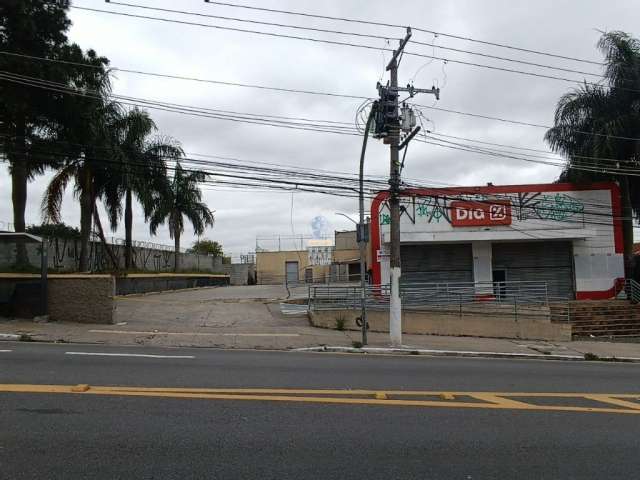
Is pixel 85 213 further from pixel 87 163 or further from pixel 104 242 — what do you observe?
pixel 104 242

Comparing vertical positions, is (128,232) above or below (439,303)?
above

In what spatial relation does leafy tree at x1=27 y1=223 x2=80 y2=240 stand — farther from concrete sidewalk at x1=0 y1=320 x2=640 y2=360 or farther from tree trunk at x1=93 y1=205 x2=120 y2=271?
concrete sidewalk at x1=0 y1=320 x2=640 y2=360

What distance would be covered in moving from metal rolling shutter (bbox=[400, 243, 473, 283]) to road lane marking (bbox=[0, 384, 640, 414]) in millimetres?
21473

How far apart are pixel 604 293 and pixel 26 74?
27.0 meters

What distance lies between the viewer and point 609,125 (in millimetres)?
27656

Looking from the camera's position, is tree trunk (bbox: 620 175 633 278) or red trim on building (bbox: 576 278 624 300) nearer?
red trim on building (bbox: 576 278 624 300)

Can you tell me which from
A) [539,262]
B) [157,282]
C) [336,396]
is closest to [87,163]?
[157,282]

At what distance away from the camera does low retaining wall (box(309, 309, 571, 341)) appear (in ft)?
64.1

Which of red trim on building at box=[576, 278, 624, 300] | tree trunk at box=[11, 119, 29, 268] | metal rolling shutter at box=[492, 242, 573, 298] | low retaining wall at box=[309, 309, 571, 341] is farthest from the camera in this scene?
metal rolling shutter at box=[492, 242, 573, 298]

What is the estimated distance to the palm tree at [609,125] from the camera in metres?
27.6

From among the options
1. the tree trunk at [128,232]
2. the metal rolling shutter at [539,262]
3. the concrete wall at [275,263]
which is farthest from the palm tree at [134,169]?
the concrete wall at [275,263]

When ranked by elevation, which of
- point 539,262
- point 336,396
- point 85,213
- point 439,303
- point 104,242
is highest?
point 85,213

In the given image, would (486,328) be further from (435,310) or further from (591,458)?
(591,458)

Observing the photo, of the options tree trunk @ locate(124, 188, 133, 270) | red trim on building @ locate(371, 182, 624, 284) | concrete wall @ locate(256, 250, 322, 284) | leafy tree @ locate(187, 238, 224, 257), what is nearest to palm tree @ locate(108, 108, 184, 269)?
tree trunk @ locate(124, 188, 133, 270)
